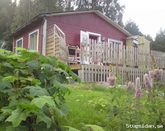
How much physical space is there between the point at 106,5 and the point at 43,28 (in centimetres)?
3074

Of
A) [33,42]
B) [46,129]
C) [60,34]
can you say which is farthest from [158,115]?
[33,42]

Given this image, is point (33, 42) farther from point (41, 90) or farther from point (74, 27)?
point (41, 90)

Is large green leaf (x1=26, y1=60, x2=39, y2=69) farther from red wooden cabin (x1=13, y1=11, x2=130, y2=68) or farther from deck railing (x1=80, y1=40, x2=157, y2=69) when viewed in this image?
red wooden cabin (x1=13, y1=11, x2=130, y2=68)

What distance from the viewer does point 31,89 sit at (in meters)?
2.67

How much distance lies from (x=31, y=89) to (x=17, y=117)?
0.30 metres

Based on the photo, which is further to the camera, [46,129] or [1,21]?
[1,21]

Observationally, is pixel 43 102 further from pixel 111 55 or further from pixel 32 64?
pixel 111 55

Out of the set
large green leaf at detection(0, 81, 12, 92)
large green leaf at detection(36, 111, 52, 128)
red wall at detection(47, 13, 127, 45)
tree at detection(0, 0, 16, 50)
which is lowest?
large green leaf at detection(36, 111, 52, 128)

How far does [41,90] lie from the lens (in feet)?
8.80

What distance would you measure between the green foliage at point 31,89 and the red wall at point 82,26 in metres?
18.3

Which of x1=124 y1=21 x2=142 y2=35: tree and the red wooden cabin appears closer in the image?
the red wooden cabin

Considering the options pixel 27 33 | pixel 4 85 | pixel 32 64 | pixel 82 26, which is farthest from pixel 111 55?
pixel 4 85

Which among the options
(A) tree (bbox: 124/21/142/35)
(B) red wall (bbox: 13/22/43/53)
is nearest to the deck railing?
(B) red wall (bbox: 13/22/43/53)

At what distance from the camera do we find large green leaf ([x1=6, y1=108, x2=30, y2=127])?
2389 millimetres
